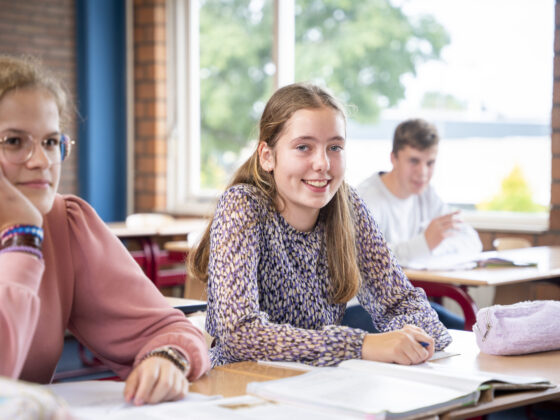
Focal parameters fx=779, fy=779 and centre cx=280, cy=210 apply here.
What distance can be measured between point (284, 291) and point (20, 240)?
0.72 meters

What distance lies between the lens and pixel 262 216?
172cm

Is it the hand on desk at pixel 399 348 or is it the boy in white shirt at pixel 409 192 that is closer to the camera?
the hand on desk at pixel 399 348

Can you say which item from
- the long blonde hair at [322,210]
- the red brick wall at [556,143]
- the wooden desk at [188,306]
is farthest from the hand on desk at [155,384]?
the red brick wall at [556,143]

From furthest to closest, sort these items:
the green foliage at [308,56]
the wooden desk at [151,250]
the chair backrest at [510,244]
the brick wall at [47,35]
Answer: the brick wall at [47,35] → the green foliage at [308,56] → the wooden desk at [151,250] → the chair backrest at [510,244]

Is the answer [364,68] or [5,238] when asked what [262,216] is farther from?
[364,68]

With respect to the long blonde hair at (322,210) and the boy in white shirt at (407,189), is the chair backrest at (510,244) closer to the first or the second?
the boy in white shirt at (407,189)

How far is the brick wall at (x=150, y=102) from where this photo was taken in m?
5.65

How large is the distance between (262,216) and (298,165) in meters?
0.14

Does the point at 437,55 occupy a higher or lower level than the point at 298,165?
higher

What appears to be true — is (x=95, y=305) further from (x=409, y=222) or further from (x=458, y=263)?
(x=409, y=222)

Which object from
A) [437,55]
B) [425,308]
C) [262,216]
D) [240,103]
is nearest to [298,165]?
[262,216]

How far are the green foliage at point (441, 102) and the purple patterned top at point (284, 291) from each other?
2700mm

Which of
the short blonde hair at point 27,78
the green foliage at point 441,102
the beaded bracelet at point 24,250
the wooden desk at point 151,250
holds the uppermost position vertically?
the green foliage at point 441,102

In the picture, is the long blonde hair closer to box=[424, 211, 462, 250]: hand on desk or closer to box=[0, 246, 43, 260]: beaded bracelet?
box=[0, 246, 43, 260]: beaded bracelet
